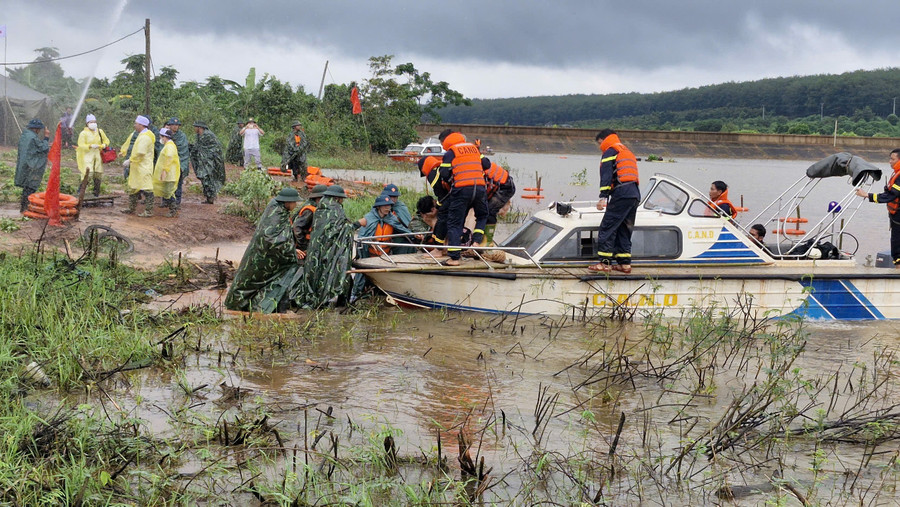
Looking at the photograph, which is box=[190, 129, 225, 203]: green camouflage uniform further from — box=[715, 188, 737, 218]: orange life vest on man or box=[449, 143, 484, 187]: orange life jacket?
box=[715, 188, 737, 218]: orange life vest on man

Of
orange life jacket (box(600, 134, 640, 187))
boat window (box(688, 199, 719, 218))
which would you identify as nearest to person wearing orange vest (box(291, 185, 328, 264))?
orange life jacket (box(600, 134, 640, 187))

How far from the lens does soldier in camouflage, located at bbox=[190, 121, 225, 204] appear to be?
56.0 feet

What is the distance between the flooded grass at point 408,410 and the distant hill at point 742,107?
6921 centimetres

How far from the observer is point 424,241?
37.3 ft

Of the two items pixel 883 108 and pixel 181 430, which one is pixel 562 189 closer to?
pixel 181 430

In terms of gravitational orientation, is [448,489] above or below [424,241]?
below

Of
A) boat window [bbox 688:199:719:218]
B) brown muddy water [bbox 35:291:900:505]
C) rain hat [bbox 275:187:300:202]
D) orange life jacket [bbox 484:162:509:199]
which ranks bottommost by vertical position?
brown muddy water [bbox 35:291:900:505]

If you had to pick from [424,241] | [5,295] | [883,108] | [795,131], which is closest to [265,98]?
[424,241]

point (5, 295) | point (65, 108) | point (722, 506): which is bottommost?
point (722, 506)

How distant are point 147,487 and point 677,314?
267 inches

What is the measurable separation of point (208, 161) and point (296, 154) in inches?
172

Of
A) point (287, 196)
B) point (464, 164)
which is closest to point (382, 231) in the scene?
point (464, 164)

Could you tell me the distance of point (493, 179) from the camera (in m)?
11.2

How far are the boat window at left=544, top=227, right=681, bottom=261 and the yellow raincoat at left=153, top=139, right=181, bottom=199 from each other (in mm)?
7737
